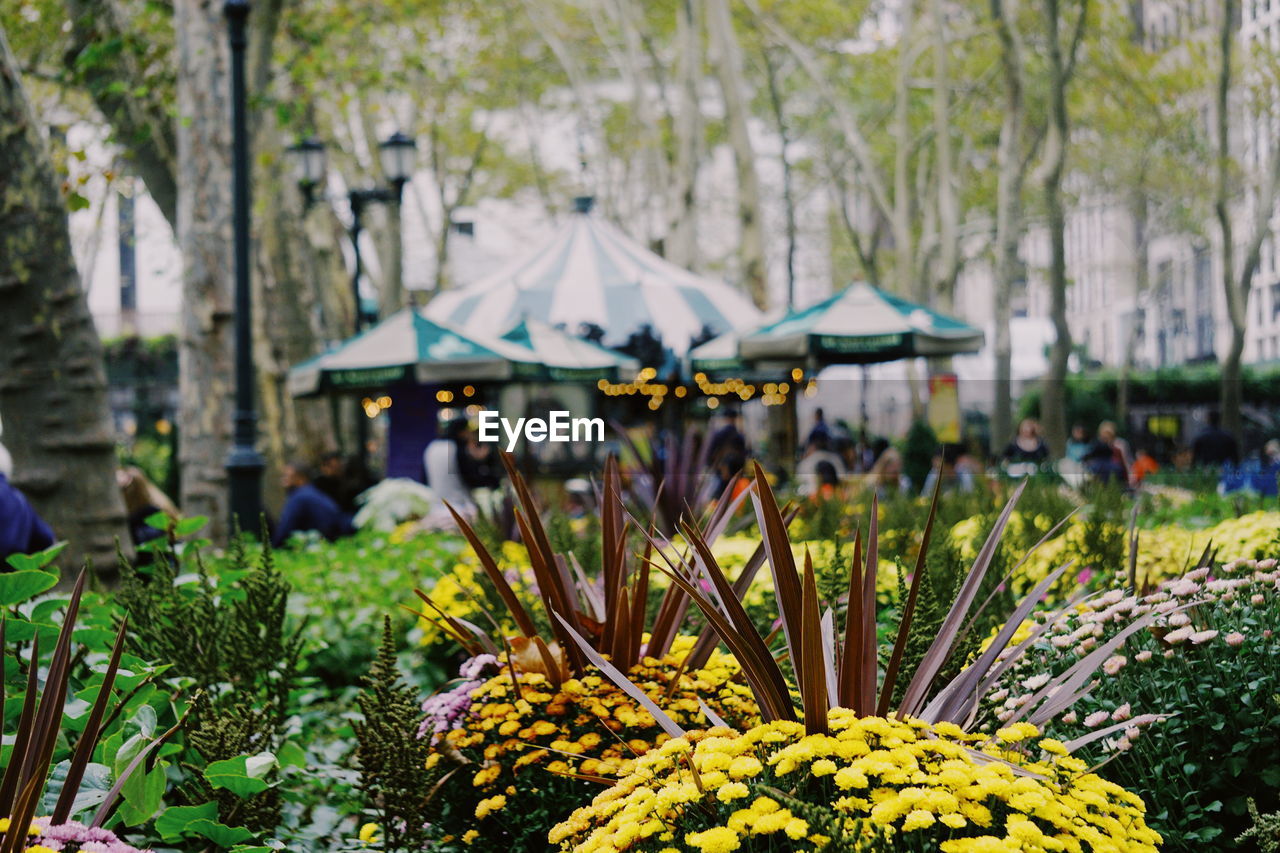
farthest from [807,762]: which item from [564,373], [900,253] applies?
[900,253]

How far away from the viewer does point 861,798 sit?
217 centimetres

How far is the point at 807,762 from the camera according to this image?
2.28m

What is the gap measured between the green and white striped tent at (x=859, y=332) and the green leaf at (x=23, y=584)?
1004 cm

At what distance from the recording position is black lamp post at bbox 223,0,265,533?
846 cm

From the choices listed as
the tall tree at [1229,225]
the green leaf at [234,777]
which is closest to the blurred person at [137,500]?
the green leaf at [234,777]

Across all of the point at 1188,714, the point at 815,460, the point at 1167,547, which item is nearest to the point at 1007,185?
the point at 815,460

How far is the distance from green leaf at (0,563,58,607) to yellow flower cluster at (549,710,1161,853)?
4.39 ft

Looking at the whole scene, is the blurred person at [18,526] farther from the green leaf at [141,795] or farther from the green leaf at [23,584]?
the green leaf at [141,795]

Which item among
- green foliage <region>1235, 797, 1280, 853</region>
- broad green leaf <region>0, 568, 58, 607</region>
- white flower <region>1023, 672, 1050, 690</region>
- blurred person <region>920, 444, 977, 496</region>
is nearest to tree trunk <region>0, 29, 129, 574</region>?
broad green leaf <region>0, 568, 58, 607</region>

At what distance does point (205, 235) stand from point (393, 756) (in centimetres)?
794

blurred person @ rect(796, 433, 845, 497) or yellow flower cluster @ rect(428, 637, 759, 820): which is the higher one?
yellow flower cluster @ rect(428, 637, 759, 820)

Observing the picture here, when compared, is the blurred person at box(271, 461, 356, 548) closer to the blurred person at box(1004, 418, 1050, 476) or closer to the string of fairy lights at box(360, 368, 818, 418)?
the string of fairy lights at box(360, 368, 818, 418)

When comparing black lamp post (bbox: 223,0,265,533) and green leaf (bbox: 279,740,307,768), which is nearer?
green leaf (bbox: 279,740,307,768)

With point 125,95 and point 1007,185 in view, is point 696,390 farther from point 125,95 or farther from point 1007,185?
point 125,95
